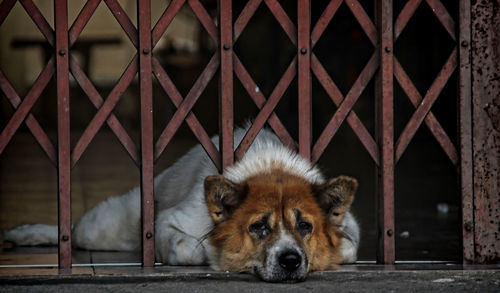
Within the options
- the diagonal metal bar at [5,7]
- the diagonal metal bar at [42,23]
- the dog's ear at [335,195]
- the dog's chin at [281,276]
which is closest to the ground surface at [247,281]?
the dog's chin at [281,276]

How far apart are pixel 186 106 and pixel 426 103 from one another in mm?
1348

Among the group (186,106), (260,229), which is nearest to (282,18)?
(186,106)

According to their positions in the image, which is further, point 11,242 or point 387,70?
point 11,242

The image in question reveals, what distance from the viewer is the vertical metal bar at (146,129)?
4.53 meters

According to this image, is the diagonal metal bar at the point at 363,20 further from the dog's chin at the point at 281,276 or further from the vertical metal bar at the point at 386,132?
the dog's chin at the point at 281,276

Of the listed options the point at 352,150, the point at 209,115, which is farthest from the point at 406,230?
the point at 209,115

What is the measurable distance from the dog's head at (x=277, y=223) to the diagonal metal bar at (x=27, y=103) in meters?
1.03

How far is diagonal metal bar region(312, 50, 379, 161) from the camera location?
4.68 metres

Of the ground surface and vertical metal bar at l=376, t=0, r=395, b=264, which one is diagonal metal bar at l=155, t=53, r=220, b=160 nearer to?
the ground surface

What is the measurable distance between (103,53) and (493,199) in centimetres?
2042

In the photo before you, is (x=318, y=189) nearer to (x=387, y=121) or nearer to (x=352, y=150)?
(x=387, y=121)

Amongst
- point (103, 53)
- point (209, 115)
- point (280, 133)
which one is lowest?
point (280, 133)

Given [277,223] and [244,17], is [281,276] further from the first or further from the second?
[244,17]

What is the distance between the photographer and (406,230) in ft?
20.9
